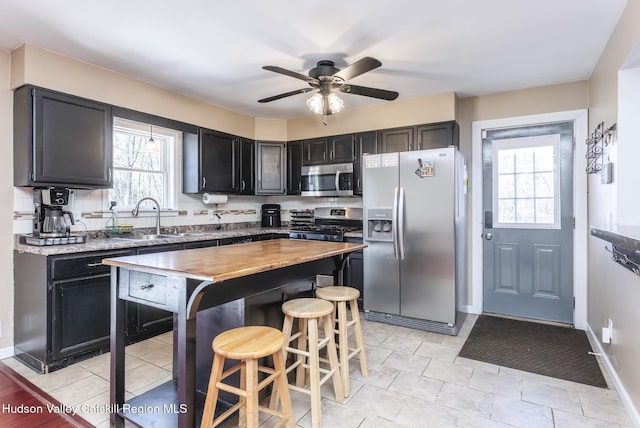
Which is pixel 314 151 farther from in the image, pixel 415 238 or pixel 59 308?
pixel 59 308

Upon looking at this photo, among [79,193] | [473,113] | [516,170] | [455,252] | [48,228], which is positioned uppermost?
[473,113]

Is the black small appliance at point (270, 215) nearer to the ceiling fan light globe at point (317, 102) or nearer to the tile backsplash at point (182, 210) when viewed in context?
the tile backsplash at point (182, 210)

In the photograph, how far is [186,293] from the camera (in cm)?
156

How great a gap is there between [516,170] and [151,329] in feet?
13.4

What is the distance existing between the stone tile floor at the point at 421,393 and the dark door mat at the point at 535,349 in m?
0.14

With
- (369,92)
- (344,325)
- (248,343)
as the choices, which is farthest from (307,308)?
(369,92)

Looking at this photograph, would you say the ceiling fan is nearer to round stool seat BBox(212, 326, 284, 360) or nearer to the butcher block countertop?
the butcher block countertop

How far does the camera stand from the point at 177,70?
3223 mm

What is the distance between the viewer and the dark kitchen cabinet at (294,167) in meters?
4.85

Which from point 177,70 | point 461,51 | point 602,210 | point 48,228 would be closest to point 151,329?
point 48,228

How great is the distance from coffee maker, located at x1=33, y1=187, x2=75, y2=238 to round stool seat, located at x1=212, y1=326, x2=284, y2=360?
6.62 feet

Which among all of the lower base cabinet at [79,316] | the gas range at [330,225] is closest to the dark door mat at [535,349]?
the gas range at [330,225]

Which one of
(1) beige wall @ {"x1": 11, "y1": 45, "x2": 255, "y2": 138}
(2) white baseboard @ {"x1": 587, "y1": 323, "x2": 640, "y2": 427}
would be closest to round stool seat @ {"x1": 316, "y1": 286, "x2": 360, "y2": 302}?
(2) white baseboard @ {"x1": 587, "y1": 323, "x2": 640, "y2": 427}

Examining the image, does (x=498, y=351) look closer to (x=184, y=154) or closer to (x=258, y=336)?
(x=258, y=336)
